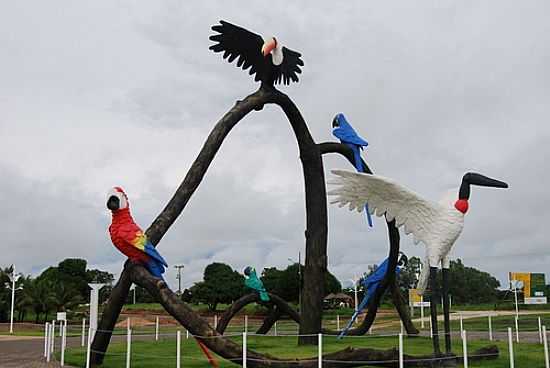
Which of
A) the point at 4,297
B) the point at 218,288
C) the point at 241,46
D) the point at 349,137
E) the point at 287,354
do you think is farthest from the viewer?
the point at 218,288

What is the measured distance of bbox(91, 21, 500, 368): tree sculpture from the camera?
36.2ft

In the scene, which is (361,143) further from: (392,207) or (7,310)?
(7,310)

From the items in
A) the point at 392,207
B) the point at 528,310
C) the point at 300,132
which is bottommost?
the point at 528,310

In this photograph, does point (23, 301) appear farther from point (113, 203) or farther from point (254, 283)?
point (113, 203)

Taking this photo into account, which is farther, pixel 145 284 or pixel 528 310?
pixel 528 310

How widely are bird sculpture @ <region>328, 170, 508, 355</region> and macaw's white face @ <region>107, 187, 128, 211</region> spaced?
4.58m

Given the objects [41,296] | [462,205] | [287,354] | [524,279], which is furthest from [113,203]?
[41,296]

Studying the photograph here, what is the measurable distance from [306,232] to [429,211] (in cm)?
414

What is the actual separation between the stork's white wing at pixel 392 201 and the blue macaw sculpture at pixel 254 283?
6.70 meters

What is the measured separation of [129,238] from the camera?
40.1 feet

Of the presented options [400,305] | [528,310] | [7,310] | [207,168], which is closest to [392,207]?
[207,168]

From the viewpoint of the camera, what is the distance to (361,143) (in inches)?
716

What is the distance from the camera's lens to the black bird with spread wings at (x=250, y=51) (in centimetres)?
1595

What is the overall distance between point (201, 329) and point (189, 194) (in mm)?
3570
